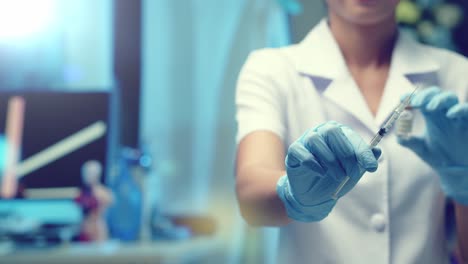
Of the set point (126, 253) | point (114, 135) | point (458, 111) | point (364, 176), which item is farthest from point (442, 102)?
point (114, 135)

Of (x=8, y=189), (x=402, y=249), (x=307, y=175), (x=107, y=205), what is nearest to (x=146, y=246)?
(x=107, y=205)

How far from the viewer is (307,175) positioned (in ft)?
1.82

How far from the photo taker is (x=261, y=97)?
2.42 ft

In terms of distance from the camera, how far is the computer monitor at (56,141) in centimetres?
140

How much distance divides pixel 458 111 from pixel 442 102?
0.02 meters

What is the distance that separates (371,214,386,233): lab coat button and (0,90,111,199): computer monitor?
0.83m

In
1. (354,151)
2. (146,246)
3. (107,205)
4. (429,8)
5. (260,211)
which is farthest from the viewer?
(107,205)

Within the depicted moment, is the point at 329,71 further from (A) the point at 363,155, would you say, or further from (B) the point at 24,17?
(B) the point at 24,17

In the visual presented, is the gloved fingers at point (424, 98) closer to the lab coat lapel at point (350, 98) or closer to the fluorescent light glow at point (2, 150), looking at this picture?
the lab coat lapel at point (350, 98)

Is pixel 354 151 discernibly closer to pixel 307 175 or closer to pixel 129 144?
pixel 307 175

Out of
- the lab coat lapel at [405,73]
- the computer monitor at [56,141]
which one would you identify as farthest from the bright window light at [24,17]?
the lab coat lapel at [405,73]

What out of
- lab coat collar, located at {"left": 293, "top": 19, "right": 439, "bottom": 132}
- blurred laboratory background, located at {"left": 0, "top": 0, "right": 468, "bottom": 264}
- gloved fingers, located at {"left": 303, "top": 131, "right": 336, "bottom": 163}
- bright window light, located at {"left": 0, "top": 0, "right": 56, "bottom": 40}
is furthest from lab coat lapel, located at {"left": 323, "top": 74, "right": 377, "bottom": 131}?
bright window light, located at {"left": 0, "top": 0, "right": 56, "bottom": 40}

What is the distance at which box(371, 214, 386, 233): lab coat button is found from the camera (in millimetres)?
711

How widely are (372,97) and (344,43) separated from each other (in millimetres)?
79
